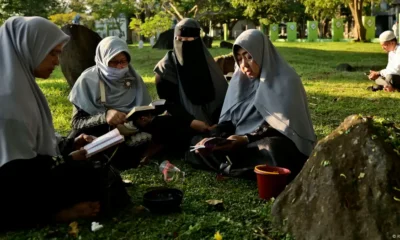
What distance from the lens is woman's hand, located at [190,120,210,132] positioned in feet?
15.4

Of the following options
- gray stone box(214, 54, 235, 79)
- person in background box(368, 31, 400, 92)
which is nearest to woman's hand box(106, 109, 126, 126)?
gray stone box(214, 54, 235, 79)

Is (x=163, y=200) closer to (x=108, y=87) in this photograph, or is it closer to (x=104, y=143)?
(x=104, y=143)

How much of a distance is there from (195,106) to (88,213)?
2.09 m

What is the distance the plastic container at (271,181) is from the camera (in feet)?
11.3

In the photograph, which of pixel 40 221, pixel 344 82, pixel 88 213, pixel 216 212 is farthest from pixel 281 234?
pixel 344 82

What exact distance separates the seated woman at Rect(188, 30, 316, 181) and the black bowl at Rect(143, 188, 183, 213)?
0.66 meters

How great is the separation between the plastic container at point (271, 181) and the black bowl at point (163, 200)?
577 mm

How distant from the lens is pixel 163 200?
10.8ft

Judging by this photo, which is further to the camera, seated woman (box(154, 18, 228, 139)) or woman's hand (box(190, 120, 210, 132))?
seated woman (box(154, 18, 228, 139))

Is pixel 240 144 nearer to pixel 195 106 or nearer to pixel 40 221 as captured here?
pixel 195 106

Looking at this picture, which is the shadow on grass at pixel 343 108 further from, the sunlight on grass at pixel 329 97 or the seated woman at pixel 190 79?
the seated woman at pixel 190 79

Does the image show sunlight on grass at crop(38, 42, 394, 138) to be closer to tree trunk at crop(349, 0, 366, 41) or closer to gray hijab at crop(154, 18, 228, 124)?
gray hijab at crop(154, 18, 228, 124)

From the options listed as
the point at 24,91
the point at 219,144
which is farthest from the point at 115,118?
the point at 24,91

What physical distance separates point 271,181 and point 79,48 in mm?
4934
